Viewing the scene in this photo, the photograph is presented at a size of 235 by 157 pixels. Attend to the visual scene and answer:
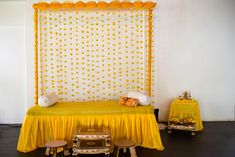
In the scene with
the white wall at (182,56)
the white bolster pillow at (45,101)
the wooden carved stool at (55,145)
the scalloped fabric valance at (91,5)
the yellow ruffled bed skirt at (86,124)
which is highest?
the scalloped fabric valance at (91,5)

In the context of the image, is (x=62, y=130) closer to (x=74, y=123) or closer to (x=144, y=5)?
(x=74, y=123)

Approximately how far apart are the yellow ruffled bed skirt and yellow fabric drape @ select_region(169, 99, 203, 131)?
1.15 metres

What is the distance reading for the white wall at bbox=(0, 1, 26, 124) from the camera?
5523mm

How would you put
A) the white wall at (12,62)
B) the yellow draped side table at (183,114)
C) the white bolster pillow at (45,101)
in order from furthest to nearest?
1. the white wall at (12,62)
2. the yellow draped side table at (183,114)
3. the white bolster pillow at (45,101)

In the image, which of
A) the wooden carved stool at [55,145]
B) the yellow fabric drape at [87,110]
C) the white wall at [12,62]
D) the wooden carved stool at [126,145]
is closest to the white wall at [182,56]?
the white wall at [12,62]

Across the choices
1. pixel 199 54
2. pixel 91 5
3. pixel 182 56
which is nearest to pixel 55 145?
pixel 91 5

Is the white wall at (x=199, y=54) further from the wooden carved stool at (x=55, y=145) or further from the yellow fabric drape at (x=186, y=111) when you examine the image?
the wooden carved stool at (x=55, y=145)

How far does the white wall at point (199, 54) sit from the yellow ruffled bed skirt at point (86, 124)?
5.22 feet

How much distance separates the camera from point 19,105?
5.65 meters

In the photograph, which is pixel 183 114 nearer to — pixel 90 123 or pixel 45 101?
pixel 90 123

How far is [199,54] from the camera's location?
5.73 m

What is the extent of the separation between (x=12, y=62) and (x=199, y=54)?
4.12 metres

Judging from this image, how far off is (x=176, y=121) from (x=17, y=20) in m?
3.95

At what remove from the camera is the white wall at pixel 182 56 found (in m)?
5.55
